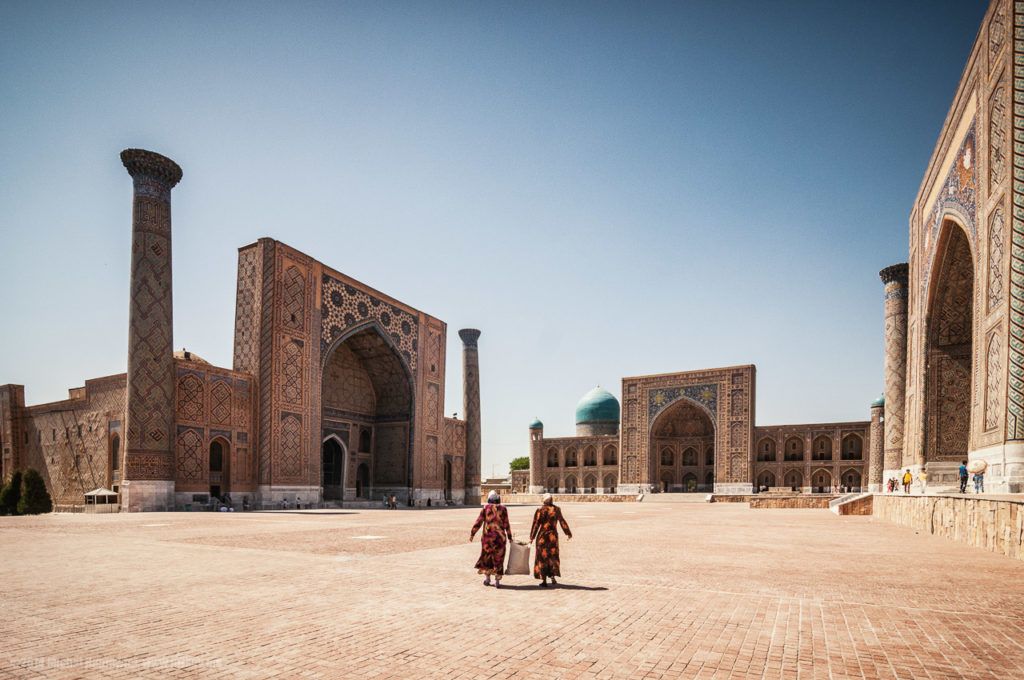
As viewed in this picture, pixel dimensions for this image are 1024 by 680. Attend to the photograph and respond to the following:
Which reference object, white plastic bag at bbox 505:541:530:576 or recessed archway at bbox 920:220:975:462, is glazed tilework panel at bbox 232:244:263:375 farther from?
recessed archway at bbox 920:220:975:462

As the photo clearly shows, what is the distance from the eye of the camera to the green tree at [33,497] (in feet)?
72.6

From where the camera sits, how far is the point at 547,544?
6902 mm

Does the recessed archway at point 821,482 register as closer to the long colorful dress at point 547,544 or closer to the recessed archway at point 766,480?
the recessed archway at point 766,480

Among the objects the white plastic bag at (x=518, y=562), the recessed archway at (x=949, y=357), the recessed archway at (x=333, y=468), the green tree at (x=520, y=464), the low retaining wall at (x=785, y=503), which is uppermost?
the recessed archway at (x=949, y=357)

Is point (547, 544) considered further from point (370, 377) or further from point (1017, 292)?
point (370, 377)

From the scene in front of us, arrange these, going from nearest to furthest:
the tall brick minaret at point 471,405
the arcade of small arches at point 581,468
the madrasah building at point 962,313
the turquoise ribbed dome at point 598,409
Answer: the madrasah building at point 962,313 → the tall brick minaret at point 471,405 → the arcade of small arches at point 581,468 → the turquoise ribbed dome at point 598,409

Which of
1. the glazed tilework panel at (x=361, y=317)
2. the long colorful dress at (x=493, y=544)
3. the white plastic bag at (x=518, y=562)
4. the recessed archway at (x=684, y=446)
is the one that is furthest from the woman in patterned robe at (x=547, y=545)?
the recessed archway at (x=684, y=446)

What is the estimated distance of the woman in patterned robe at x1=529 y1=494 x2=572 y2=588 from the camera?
22.4 ft

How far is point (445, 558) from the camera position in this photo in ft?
29.2

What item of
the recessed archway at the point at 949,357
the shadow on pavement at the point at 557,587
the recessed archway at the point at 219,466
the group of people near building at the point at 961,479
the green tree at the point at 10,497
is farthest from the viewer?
the recessed archway at the point at 219,466

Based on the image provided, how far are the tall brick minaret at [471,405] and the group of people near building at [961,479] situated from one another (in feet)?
69.4

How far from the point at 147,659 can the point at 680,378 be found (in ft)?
158

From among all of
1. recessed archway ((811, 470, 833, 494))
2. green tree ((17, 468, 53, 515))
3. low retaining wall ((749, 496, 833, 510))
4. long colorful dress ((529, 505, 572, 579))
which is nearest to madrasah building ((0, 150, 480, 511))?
green tree ((17, 468, 53, 515))

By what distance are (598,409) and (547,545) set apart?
58.7m
